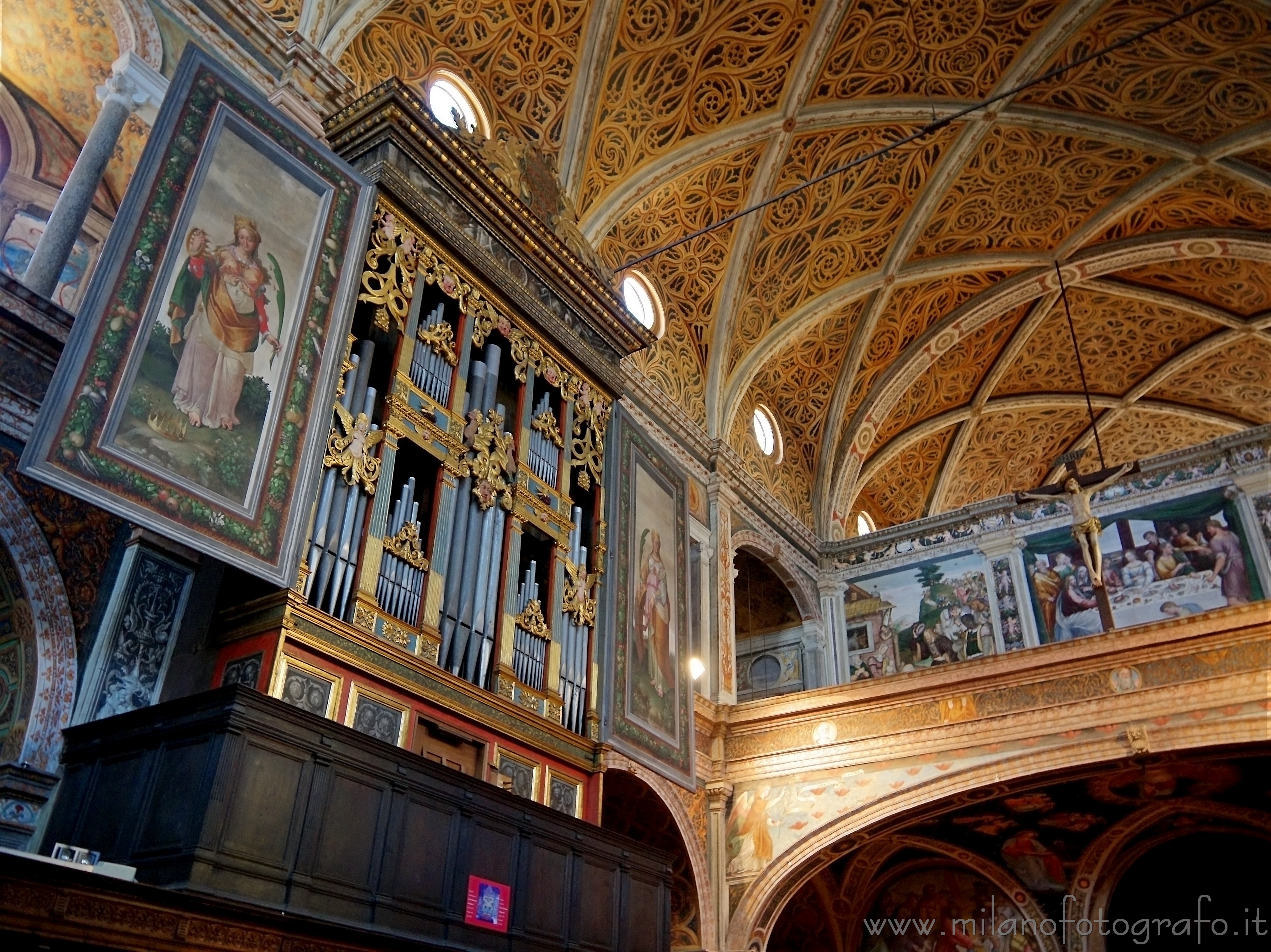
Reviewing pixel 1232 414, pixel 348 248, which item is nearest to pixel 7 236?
pixel 348 248

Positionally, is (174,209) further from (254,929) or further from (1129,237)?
(1129,237)

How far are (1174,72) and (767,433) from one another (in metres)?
7.93

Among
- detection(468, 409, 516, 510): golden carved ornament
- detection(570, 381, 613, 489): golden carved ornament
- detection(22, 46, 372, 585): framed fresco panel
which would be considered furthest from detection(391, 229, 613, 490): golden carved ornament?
detection(22, 46, 372, 585): framed fresco panel

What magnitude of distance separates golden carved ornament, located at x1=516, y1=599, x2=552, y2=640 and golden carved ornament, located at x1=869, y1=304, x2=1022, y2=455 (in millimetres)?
11809

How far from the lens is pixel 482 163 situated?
10898mm

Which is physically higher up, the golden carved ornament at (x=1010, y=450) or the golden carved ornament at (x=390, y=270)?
the golden carved ornament at (x=1010, y=450)

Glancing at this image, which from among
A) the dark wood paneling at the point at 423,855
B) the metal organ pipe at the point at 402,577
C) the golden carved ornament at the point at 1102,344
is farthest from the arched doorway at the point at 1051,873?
the golden carved ornament at the point at 1102,344

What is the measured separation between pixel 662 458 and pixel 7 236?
23.2 ft

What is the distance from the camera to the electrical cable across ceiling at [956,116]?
11867 mm

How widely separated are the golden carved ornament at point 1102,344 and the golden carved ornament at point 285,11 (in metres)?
13.8

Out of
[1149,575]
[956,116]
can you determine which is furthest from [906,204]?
[1149,575]

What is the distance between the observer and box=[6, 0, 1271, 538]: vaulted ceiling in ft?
46.9

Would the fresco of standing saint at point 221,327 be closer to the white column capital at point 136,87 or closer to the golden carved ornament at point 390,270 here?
the golden carved ornament at point 390,270

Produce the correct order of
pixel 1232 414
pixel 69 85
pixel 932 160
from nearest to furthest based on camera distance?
1. pixel 69 85
2. pixel 932 160
3. pixel 1232 414
